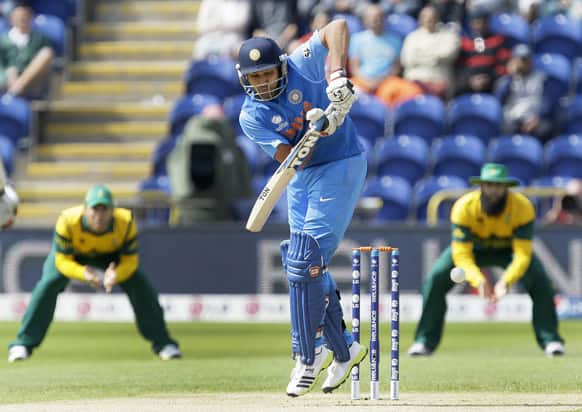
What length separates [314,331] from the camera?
6.43 m

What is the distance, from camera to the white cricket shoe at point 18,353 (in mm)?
9531

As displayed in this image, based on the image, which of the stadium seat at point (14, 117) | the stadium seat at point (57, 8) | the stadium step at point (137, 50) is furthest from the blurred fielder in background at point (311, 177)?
the stadium seat at point (57, 8)

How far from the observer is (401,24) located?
15578mm

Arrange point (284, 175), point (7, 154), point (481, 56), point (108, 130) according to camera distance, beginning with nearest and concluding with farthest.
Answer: point (284, 175) → point (481, 56) → point (7, 154) → point (108, 130)

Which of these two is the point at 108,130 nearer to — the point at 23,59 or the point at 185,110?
the point at 23,59

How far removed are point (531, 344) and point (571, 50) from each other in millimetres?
5511

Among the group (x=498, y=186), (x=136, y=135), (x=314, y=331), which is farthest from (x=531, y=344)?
(x=136, y=135)

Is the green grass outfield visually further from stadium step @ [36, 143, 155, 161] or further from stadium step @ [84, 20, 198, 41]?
stadium step @ [84, 20, 198, 41]

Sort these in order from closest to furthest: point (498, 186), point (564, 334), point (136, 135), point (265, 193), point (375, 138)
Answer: point (265, 193), point (498, 186), point (564, 334), point (375, 138), point (136, 135)

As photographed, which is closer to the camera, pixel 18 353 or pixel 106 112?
pixel 18 353

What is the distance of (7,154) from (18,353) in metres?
6.23

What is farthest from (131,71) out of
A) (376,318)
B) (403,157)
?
(376,318)

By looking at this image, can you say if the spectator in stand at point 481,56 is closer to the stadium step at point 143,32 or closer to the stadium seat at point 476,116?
the stadium seat at point 476,116

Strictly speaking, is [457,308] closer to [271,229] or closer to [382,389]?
[271,229]
